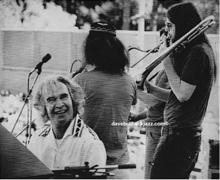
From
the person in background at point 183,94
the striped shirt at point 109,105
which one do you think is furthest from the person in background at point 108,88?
the person in background at point 183,94

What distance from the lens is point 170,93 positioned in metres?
2.42

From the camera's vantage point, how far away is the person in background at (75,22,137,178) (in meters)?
2.39

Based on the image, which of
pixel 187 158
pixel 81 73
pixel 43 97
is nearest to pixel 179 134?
pixel 187 158

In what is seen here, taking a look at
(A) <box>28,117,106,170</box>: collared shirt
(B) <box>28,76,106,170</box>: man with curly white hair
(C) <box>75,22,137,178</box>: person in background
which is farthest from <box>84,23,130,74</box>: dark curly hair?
(A) <box>28,117,106,170</box>: collared shirt

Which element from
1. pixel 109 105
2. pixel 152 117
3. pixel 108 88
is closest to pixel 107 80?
pixel 108 88

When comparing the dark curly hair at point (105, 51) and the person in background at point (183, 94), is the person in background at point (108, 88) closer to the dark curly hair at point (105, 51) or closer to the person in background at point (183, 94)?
the dark curly hair at point (105, 51)

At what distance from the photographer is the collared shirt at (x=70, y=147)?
2.39 m

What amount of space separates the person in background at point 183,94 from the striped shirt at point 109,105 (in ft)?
0.55

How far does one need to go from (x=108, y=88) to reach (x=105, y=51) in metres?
0.23

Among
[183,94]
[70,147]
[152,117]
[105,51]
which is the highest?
[105,51]

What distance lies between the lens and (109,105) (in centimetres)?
242

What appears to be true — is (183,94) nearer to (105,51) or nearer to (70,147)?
(105,51)

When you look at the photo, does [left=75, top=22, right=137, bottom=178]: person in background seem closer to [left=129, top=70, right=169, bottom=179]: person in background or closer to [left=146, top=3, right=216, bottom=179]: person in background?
[left=129, top=70, right=169, bottom=179]: person in background

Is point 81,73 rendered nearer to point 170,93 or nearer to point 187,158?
point 170,93
